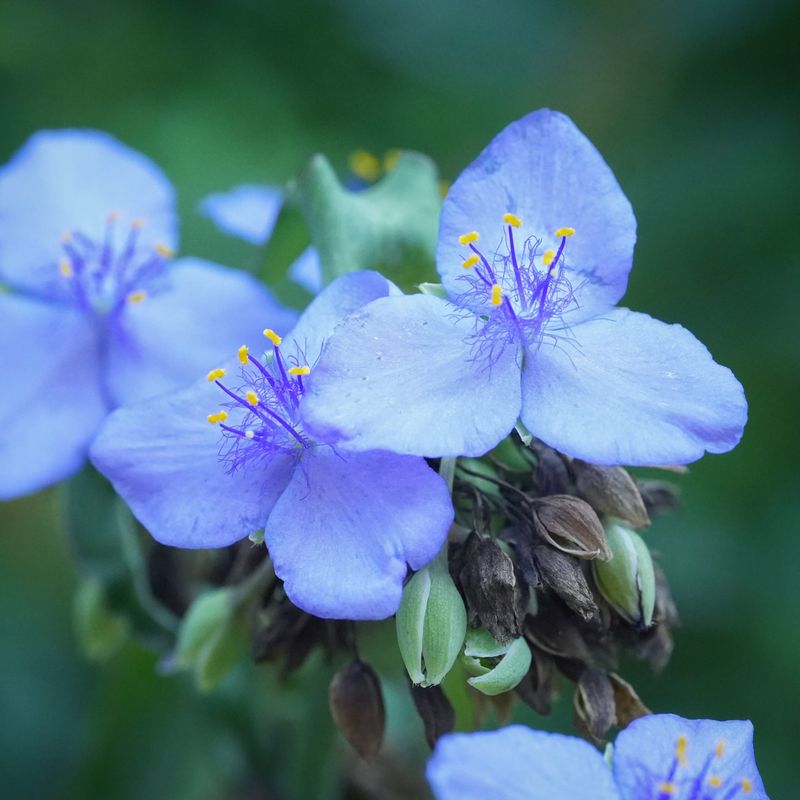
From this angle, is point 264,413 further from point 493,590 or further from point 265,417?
point 493,590

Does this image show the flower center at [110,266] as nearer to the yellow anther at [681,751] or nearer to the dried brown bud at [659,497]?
the dried brown bud at [659,497]

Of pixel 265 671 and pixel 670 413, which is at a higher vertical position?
pixel 670 413

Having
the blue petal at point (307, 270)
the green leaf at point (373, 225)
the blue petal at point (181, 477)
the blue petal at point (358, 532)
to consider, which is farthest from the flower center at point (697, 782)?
the blue petal at point (307, 270)

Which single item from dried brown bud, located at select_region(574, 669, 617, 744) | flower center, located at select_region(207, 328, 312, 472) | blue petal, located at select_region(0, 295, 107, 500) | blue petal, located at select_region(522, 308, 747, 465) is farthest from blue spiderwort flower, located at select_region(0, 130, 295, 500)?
dried brown bud, located at select_region(574, 669, 617, 744)

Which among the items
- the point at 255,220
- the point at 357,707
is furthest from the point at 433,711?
the point at 255,220

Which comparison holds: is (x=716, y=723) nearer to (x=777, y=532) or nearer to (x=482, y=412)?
(x=482, y=412)

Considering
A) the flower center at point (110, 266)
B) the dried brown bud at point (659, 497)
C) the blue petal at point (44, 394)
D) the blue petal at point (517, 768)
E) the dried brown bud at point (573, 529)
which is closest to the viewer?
the blue petal at point (517, 768)

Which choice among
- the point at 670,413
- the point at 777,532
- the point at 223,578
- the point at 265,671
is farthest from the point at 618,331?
the point at 777,532
